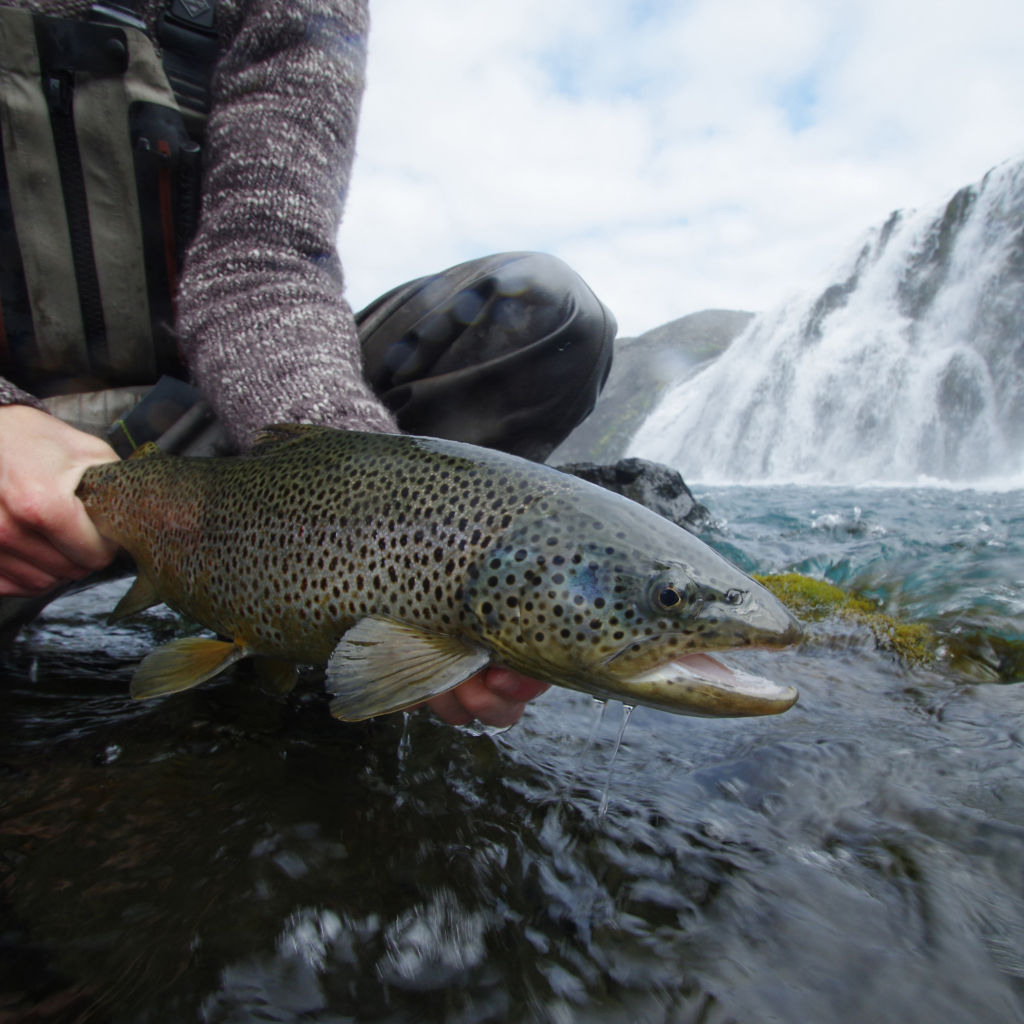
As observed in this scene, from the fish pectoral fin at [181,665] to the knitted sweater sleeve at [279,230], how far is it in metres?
0.84

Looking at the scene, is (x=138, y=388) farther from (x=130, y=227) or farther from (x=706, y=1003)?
(x=706, y=1003)

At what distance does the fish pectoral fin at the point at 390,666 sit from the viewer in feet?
5.16

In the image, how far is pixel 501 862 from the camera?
5.55ft

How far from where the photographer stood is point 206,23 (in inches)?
128

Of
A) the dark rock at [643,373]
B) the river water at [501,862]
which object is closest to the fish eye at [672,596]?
the river water at [501,862]

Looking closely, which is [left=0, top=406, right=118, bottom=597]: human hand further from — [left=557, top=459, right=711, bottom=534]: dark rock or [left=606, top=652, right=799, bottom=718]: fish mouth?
[left=557, top=459, right=711, bottom=534]: dark rock

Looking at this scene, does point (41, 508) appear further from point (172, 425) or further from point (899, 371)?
point (899, 371)

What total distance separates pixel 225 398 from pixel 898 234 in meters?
30.6

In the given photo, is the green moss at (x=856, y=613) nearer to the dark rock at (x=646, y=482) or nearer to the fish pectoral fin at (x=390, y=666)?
the fish pectoral fin at (x=390, y=666)

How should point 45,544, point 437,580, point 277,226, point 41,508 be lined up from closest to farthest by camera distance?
point 437,580 → point 41,508 → point 45,544 → point 277,226

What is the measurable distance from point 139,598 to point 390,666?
4.46ft

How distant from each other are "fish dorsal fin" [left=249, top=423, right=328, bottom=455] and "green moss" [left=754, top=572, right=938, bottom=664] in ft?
7.24

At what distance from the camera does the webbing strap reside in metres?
2.69

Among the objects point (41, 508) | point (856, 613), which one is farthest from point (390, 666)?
point (856, 613)
